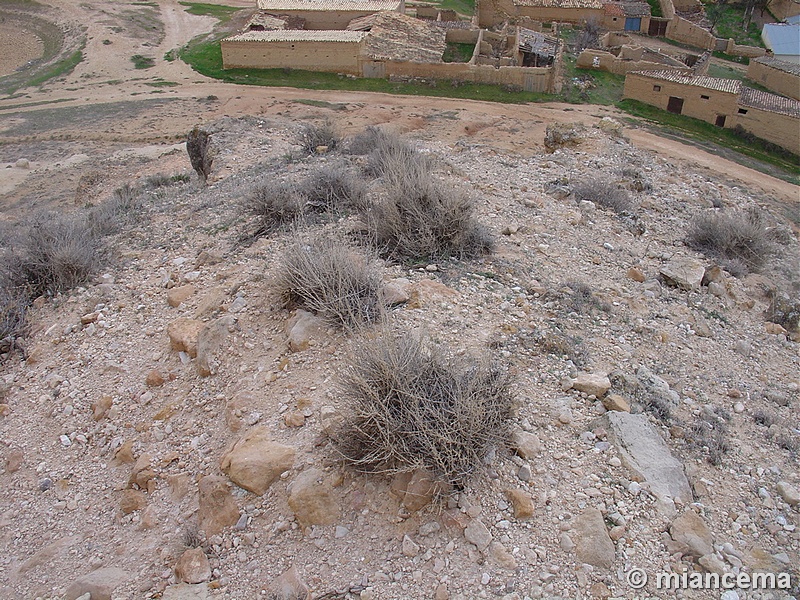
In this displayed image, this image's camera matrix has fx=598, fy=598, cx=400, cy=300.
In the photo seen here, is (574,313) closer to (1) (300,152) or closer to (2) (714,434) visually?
(2) (714,434)

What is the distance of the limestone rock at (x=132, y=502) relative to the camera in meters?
4.93

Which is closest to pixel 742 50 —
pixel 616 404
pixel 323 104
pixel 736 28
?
pixel 736 28

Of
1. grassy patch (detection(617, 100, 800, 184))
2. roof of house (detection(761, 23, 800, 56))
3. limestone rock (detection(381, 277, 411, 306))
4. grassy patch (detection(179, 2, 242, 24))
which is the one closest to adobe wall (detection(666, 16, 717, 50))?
roof of house (detection(761, 23, 800, 56))

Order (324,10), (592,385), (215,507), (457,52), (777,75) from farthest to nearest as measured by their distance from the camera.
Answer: (324,10)
(457,52)
(777,75)
(592,385)
(215,507)

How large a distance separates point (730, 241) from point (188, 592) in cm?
918

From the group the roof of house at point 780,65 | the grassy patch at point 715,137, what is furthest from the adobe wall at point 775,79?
the grassy patch at point 715,137

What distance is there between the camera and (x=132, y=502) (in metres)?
4.95

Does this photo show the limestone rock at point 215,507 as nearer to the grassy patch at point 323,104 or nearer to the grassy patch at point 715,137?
the grassy patch at point 323,104

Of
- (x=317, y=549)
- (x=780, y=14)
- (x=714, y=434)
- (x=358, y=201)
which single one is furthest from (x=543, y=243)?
(x=780, y=14)

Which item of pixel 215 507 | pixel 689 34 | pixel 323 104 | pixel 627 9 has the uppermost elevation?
pixel 627 9

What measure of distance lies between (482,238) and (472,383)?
3692 millimetres

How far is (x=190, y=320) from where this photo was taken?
650 cm

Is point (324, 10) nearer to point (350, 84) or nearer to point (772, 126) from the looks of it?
point (350, 84)

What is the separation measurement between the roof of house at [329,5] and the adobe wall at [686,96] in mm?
15593
